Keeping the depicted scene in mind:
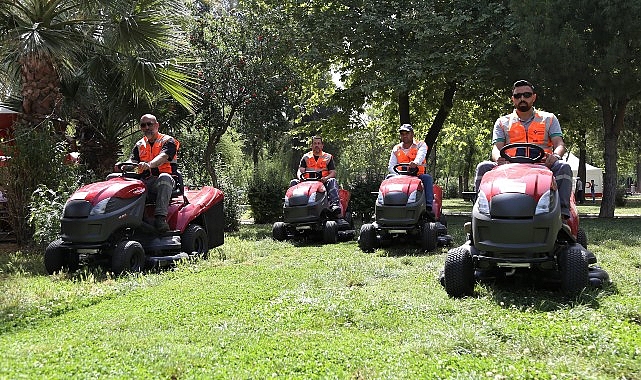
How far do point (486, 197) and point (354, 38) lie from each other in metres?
12.5

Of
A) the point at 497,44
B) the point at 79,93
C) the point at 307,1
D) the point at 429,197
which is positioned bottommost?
the point at 429,197

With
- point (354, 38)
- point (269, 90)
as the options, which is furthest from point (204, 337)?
point (354, 38)

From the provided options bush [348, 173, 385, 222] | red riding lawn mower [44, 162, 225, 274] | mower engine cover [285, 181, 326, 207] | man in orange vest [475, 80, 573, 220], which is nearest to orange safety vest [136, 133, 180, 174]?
red riding lawn mower [44, 162, 225, 274]

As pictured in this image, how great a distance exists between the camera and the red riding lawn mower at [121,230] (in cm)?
696

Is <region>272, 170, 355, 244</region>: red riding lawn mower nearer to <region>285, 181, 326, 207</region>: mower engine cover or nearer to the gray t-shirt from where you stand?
<region>285, 181, 326, 207</region>: mower engine cover

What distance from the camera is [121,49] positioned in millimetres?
10094

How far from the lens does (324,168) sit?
11156 millimetres

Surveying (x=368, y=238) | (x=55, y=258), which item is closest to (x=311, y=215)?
(x=368, y=238)

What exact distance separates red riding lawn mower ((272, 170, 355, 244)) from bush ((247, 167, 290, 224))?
6207mm

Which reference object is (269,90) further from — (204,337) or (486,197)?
(204,337)

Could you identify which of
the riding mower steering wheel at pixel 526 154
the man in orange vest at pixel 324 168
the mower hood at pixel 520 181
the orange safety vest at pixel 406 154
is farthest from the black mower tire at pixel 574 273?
the man in orange vest at pixel 324 168

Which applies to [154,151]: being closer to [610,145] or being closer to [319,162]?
[319,162]

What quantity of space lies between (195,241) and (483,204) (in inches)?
183

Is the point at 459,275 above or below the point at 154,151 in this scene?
below
